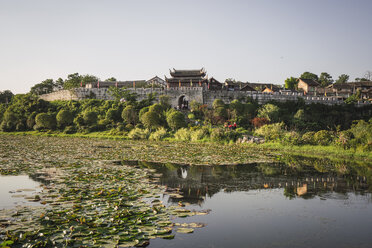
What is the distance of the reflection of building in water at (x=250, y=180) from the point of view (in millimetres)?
8836

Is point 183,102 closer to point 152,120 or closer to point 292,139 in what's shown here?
point 152,120

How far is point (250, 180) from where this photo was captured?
1034 cm

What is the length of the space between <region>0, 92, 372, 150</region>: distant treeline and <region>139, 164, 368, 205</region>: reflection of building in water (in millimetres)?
8505

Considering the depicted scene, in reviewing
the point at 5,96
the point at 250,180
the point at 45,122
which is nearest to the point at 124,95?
the point at 45,122

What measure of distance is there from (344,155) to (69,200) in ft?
51.3

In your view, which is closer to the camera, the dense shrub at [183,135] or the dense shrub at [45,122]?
the dense shrub at [183,135]

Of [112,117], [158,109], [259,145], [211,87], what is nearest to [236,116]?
[158,109]

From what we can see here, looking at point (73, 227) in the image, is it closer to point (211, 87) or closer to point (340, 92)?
point (211, 87)

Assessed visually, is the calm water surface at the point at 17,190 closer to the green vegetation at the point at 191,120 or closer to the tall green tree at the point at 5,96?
the green vegetation at the point at 191,120

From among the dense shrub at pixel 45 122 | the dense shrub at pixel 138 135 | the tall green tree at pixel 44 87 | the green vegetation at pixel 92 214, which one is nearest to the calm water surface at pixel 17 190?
the green vegetation at pixel 92 214

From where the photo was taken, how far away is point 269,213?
6.92 m

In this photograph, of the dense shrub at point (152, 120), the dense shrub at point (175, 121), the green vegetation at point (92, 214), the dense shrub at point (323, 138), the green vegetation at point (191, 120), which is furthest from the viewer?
the dense shrub at point (152, 120)

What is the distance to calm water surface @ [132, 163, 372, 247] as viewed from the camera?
542 cm

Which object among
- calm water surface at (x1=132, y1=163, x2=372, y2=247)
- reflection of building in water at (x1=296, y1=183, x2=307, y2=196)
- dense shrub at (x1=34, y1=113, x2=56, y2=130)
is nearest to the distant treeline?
dense shrub at (x1=34, y1=113, x2=56, y2=130)
